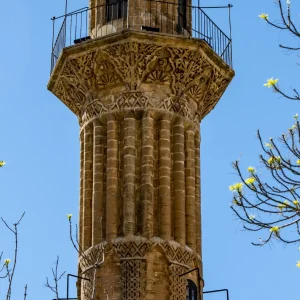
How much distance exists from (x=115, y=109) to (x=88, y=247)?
9.44ft

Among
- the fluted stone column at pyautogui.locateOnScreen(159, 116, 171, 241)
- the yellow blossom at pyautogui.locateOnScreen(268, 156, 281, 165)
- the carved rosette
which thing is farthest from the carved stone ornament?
the yellow blossom at pyautogui.locateOnScreen(268, 156, 281, 165)

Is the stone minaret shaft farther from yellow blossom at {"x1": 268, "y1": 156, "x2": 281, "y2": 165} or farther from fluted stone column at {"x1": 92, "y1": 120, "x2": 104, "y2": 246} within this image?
yellow blossom at {"x1": 268, "y1": 156, "x2": 281, "y2": 165}

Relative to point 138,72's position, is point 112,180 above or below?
below

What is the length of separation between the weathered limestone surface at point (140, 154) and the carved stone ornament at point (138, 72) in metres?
0.02

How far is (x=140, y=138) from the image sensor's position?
2306 centimetres

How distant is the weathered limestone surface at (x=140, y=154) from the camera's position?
861 inches

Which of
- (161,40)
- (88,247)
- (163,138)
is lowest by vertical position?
(88,247)

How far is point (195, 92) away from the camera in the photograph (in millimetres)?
24062

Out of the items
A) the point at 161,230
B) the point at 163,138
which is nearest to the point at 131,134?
the point at 163,138

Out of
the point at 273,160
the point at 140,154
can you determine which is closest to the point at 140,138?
the point at 140,154

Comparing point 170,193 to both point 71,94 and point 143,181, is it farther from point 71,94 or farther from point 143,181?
point 71,94

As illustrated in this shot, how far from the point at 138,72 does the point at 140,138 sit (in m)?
1.37

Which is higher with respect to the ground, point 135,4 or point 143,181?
point 135,4

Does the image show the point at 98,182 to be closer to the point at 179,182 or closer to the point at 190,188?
the point at 179,182
